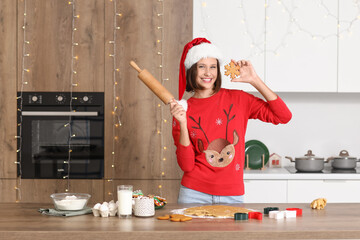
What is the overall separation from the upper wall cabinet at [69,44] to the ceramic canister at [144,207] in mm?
1716

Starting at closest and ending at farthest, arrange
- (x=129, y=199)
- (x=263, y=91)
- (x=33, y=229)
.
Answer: (x=33, y=229) → (x=129, y=199) → (x=263, y=91)

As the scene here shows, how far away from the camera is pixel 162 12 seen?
3.34 m

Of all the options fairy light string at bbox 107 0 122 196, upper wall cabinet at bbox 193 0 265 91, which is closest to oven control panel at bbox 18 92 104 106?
fairy light string at bbox 107 0 122 196

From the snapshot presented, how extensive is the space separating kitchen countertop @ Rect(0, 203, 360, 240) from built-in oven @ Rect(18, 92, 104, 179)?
1557mm

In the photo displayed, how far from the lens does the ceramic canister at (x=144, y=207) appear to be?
68.6 inches

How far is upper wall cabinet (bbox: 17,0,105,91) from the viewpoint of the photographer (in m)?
3.32

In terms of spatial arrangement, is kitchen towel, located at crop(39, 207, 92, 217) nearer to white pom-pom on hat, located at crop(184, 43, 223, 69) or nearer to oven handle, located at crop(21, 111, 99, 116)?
white pom-pom on hat, located at crop(184, 43, 223, 69)

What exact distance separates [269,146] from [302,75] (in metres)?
0.72

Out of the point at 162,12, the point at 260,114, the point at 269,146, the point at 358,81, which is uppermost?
the point at 162,12

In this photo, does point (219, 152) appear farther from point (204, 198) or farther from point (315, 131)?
point (315, 131)

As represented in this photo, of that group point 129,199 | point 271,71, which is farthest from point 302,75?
point 129,199

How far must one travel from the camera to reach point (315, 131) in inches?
152

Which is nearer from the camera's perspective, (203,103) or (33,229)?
(33,229)

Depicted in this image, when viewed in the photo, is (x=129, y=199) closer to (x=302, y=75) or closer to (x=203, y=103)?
(x=203, y=103)
